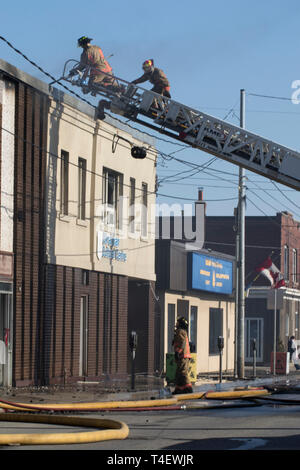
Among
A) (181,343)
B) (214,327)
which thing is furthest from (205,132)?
(214,327)

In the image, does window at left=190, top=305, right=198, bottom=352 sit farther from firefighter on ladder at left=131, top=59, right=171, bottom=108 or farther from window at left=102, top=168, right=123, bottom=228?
firefighter on ladder at left=131, top=59, right=171, bottom=108

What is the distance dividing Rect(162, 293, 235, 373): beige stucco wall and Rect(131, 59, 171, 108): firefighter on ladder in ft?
31.8

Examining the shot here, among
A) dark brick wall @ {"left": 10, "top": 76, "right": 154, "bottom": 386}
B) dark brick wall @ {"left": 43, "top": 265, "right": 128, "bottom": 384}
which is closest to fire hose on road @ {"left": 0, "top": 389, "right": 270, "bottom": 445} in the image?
dark brick wall @ {"left": 10, "top": 76, "right": 154, "bottom": 386}

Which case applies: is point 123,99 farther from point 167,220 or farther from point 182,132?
point 167,220

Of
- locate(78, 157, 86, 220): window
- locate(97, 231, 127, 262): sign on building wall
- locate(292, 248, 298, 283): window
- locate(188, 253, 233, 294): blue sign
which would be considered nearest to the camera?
locate(78, 157, 86, 220): window

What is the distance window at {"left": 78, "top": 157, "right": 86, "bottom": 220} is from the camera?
87.4ft

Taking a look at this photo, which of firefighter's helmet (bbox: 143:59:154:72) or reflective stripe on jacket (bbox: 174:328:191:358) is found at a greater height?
firefighter's helmet (bbox: 143:59:154:72)

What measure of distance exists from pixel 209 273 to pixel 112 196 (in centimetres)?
994

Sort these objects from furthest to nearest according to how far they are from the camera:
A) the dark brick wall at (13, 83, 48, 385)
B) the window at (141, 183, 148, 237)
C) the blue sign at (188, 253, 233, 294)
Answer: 1. the blue sign at (188, 253, 233, 294)
2. the window at (141, 183, 148, 237)
3. the dark brick wall at (13, 83, 48, 385)

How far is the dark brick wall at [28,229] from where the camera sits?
2272 cm

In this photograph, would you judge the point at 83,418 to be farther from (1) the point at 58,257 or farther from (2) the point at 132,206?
(2) the point at 132,206
